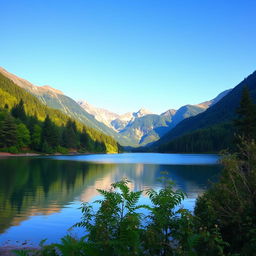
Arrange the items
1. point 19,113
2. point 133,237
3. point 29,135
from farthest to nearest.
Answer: point 19,113, point 29,135, point 133,237

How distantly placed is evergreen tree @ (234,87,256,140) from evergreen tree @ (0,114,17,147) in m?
95.4

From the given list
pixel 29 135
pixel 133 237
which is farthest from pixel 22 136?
pixel 133 237

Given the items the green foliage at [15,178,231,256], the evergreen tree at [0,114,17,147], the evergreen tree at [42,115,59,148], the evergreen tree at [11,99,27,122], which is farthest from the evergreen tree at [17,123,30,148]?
the green foliage at [15,178,231,256]

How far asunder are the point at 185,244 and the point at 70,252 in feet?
12.6

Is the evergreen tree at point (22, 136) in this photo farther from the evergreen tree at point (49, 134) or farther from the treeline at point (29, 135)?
the evergreen tree at point (49, 134)

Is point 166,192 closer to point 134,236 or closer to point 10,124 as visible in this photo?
point 134,236

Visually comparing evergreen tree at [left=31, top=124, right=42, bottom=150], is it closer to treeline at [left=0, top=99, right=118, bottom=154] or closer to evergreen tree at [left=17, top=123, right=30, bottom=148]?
treeline at [left=0, top=99, right=118, bottom=154]

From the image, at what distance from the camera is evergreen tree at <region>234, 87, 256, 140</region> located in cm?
4803

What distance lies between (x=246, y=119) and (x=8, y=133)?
319 ft

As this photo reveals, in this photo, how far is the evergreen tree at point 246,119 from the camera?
48.0 m

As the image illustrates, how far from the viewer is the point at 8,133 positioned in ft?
373

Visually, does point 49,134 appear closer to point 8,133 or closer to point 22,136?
point 22,136

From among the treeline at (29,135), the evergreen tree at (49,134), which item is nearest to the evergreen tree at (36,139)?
the treeline at (29,135)

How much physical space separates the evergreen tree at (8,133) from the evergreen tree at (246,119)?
9541 cm
